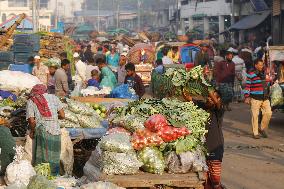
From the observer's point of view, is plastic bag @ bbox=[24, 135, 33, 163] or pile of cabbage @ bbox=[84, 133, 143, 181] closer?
pile of cabbage @ bbox=[84, 133, 143, 181]

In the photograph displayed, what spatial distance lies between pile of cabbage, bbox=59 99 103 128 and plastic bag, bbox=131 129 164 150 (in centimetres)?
206

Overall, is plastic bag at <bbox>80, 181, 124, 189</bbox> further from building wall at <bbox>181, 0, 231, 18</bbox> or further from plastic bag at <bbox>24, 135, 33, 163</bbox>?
building wall at <bbox>181, 0, 231, 18</bbox>

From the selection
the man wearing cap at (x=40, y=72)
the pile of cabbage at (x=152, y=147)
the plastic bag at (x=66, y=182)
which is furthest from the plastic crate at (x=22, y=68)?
the plastic bag at (x=66, y=182)

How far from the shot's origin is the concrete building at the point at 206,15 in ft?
177

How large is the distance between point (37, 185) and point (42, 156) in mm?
1841

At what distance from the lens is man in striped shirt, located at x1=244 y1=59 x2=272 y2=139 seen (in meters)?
13.0

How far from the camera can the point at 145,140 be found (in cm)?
722

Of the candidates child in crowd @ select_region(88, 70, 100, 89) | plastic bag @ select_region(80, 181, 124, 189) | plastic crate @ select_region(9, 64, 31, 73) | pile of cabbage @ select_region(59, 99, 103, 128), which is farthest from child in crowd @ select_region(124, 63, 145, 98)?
plastic bag @ select_region(80, 181, 124, 189)

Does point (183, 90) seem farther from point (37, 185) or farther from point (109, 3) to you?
point (109, 3)

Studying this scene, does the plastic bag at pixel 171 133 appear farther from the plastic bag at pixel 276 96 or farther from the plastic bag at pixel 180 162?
the plastic bag at pixel 276 96

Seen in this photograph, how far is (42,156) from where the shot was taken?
27.5 feet

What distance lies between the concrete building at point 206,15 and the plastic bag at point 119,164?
41.7m

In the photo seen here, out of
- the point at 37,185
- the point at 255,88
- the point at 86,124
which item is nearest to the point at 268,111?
the point at 255,88

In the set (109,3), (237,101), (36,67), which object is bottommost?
(237,101)
